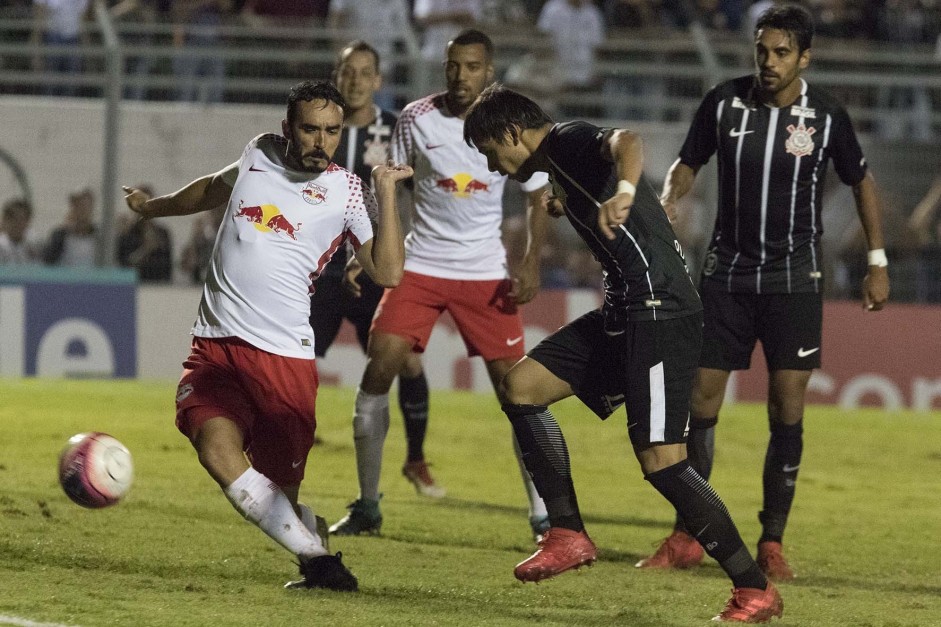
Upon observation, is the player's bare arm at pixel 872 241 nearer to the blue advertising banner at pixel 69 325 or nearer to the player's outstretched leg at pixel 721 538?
the player's outstretched leg at pixel 721 538

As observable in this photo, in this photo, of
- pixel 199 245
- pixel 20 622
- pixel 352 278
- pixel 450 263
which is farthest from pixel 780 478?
pixel 199 245

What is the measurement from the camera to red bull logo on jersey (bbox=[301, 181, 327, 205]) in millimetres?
6211

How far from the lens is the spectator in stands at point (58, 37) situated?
48.1ft

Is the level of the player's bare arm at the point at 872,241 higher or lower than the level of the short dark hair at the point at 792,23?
lower

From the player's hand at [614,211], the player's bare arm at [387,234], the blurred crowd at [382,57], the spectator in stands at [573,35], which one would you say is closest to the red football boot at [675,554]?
the player's bare arm at [387,234]

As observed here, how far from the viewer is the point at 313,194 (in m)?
6.22

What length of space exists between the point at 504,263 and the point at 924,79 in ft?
26.4

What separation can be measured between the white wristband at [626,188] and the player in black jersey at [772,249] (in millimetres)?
1965

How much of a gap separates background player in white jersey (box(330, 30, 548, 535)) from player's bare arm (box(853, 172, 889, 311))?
1692 mm

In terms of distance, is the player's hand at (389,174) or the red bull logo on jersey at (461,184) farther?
the red bull logo on jersey at (461,184)

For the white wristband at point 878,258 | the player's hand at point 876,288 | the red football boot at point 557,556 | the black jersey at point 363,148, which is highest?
the black jersey at point 363,148

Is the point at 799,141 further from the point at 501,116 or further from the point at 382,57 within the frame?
the point at 382,57

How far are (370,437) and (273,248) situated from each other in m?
2.29

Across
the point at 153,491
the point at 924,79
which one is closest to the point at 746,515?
the point at 153,491
